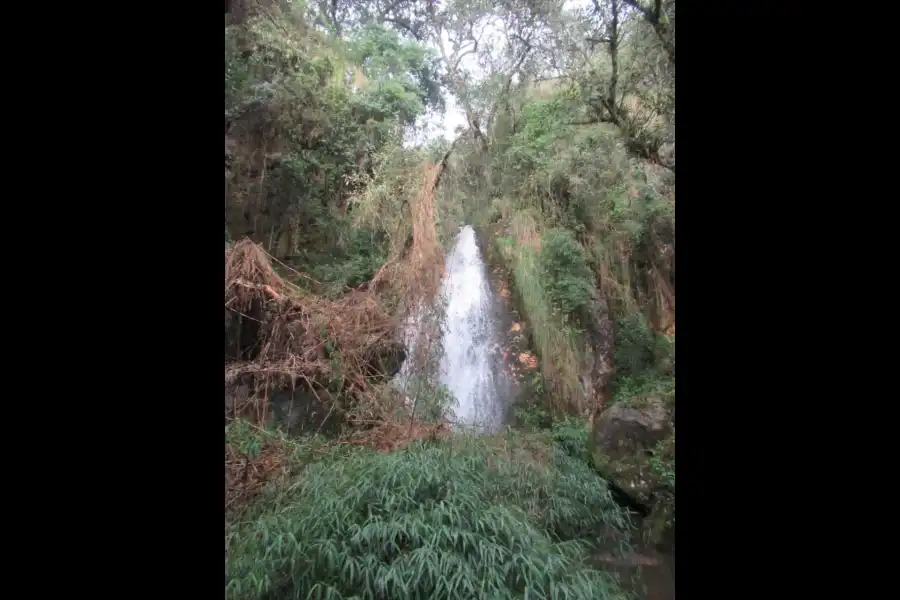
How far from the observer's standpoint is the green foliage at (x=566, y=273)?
4117 millimetres

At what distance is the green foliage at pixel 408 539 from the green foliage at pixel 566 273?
6.06 feet

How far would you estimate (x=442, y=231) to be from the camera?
3.91 meters

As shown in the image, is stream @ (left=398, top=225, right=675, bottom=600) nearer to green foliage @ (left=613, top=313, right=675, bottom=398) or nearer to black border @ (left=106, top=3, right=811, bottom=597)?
green foliage @ (left=613, top=313, right=675, bottom=398)

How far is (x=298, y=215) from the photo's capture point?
12.9 feet

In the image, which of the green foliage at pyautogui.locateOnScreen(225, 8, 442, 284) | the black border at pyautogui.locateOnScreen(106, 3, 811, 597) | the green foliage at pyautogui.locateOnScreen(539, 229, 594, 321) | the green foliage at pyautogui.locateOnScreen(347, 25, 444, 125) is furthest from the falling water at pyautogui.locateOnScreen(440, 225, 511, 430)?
the black border at pyautogui.locateOnScreen(106, 3, 811, 597)

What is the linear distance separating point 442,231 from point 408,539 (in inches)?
96.6

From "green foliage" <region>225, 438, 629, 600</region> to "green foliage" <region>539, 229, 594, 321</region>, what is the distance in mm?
1846

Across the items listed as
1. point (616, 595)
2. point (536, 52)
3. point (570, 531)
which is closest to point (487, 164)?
point (536, 52)

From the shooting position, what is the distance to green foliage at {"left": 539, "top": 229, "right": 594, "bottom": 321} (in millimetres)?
4117

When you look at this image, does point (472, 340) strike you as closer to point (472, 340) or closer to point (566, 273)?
point (472, 340)

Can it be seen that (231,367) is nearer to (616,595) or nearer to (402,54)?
(616,595)
